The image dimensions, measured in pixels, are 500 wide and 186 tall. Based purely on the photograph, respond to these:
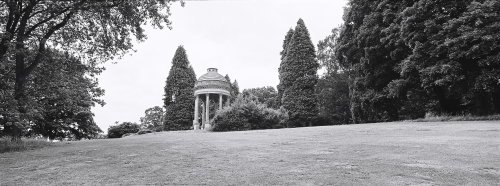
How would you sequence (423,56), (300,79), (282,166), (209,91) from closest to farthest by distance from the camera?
(282,166)
(423,56)
(300,79)
(209,91)

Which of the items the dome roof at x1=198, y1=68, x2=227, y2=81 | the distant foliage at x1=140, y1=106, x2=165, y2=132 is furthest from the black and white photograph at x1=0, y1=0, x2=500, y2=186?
the distant foliage at x1=140, y1=106, x2=165, y2=132


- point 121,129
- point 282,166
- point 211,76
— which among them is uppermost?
point 211,76

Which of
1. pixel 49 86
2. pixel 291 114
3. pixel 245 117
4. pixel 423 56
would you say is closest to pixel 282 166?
pixel 49 86

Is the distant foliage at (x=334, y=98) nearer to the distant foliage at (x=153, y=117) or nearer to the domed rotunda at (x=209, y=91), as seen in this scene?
the domed rotunda at (x=209, y=91)

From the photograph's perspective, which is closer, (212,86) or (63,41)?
(63,41)

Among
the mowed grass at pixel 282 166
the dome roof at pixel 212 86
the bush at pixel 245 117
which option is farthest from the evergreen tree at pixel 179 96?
the mowed grass at pixel 282 166

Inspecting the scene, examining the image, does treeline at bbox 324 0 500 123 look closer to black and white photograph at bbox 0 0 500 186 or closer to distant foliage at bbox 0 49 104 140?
black and white photograph at bbox 0 0 500 186

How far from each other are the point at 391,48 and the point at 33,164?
21.7 m

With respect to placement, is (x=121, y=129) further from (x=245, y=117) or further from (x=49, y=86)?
(x=49, y=86)

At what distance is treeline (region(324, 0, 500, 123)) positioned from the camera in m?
16.8

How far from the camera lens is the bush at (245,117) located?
2605 cm

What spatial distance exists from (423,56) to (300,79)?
67.8 ft

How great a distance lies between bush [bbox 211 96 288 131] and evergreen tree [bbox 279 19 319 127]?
926 cm

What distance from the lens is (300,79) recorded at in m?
39.8
